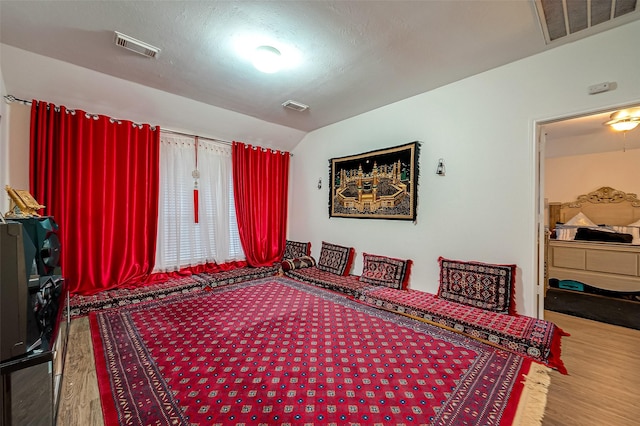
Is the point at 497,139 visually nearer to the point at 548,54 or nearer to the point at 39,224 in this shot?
the point at 548,54

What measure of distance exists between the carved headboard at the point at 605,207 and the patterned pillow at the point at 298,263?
15.4ft

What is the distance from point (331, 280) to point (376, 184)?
4.98 ft

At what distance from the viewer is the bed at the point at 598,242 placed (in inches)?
153

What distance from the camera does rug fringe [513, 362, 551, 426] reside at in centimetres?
147

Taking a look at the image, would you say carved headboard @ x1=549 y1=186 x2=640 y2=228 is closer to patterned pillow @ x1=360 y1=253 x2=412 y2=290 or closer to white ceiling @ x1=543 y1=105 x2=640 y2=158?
white ceiling @ x1=543 y1=105 x2=640 y2=158

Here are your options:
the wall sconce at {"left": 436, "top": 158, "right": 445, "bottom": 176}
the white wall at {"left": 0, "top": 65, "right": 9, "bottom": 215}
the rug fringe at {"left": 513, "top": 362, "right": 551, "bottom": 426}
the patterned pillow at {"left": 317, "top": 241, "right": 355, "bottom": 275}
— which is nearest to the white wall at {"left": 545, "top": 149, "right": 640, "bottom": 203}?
the wall sconce at {"left": 436, "top": 158, "right": 445, "bottom": 176}

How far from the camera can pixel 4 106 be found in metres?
2.63

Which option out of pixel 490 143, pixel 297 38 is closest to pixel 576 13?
pixel 490 143

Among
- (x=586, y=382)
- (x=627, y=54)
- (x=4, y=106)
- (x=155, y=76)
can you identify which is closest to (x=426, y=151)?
(x=627, y=54)

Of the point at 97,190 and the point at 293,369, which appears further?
the point at 97,190

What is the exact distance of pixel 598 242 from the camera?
162 inches

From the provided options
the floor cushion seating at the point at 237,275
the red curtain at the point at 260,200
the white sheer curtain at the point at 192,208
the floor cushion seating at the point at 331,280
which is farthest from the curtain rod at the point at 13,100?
the floor cushion seating at the point at 331,280

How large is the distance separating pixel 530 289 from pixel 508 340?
670 millimetres

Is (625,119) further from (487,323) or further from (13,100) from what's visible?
(13,100)
